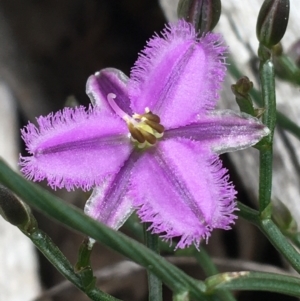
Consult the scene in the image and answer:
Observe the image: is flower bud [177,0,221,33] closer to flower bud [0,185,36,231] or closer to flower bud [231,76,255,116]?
flower bud [231,76,255,116]

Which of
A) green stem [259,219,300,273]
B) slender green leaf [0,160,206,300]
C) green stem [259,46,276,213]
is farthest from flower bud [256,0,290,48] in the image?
slender green leaf [0,160,206,300]

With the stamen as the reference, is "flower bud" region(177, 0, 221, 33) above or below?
above

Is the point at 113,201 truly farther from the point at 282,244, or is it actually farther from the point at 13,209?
the point at 282,244

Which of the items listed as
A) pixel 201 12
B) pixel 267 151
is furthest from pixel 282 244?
pixel 201 12

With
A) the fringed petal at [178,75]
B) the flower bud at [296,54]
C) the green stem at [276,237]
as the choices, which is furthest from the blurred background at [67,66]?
the fringed petal at [178,75]

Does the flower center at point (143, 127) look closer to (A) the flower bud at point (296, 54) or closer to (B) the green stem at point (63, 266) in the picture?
(B) the green stem at point (63, 266)

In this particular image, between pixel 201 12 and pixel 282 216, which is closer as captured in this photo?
pixel 201 12
